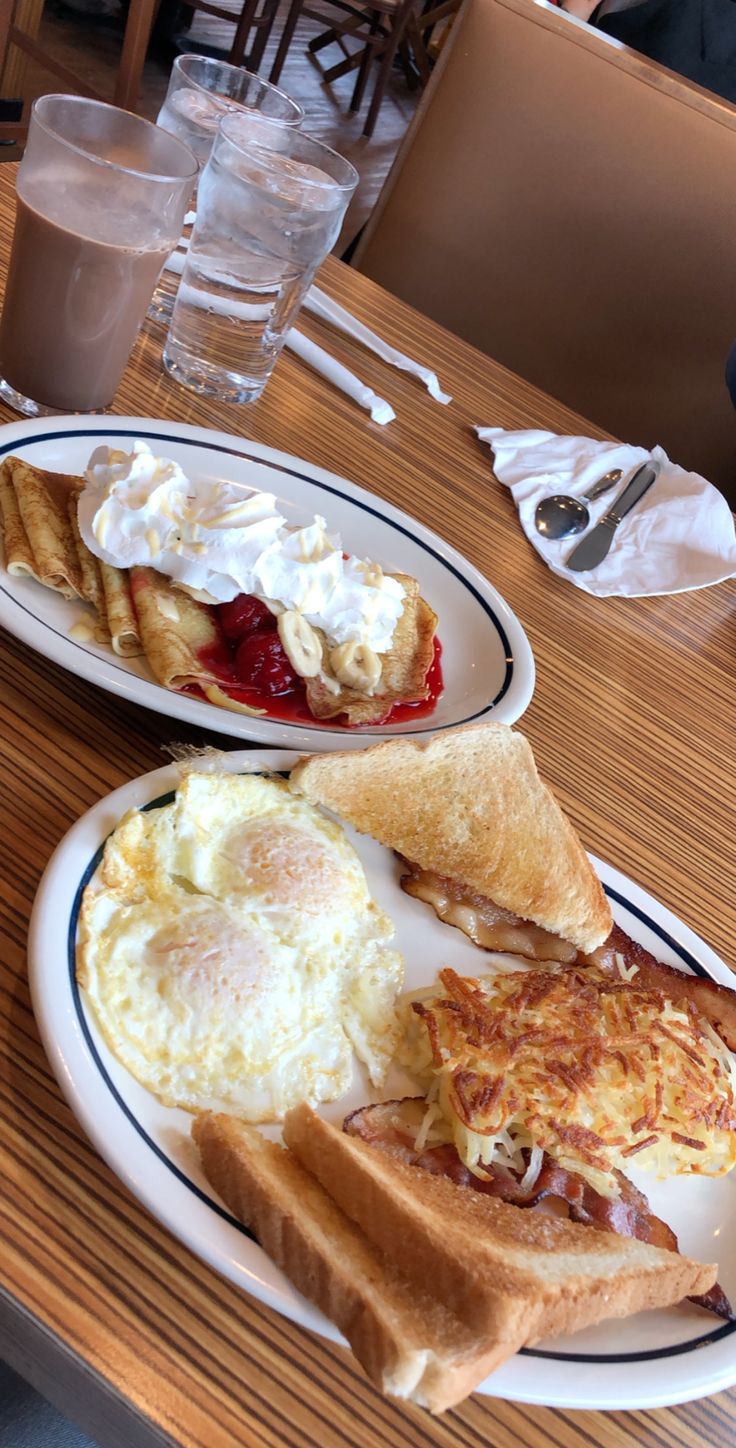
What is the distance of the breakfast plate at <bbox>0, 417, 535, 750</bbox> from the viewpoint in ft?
3.04

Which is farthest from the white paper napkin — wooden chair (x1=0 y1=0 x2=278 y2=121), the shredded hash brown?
wooden chair (x1=0 y1=0 x2=278 y2=121)

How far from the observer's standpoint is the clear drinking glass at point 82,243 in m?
1.14

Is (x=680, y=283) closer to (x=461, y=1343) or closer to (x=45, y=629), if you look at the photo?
(x=45, y=629)

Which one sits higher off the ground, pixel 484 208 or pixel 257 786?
pixel 484 208

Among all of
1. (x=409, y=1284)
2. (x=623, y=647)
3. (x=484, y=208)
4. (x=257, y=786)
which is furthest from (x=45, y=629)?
(x=484, y=208)

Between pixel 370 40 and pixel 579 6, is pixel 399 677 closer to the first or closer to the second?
pixel 579 6

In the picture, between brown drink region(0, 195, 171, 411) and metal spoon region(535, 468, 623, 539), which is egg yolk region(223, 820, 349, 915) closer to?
brown drink region(0, 195, 171, 411)

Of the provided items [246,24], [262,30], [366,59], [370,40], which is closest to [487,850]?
[246,24]

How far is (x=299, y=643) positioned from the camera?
998 millimetres

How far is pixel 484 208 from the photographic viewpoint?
238cm

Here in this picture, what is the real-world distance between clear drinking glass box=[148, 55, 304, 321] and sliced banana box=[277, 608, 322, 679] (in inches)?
30.0

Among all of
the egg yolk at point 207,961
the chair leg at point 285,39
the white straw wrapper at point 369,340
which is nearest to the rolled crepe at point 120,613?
the egg yolk at point 207,961

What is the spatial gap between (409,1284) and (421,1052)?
20cm

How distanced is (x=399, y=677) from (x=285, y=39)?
22.2 ft
